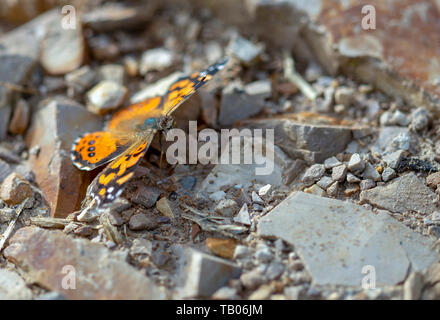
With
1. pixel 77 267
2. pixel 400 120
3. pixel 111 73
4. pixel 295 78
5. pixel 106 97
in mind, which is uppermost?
pixel 111 73

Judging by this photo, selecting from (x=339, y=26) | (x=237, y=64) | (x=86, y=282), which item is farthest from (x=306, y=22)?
(x=86, y=282)

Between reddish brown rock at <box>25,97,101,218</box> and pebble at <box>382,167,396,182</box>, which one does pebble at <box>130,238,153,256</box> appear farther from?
pebble at <box>382,167,396,182</box>

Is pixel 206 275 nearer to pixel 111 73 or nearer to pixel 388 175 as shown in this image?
pixel 388 175

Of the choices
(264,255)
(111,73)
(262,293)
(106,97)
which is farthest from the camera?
(111,73)

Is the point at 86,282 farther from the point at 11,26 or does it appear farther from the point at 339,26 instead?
the point at 11,26

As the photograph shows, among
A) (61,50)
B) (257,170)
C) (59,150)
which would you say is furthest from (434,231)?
(61,50)

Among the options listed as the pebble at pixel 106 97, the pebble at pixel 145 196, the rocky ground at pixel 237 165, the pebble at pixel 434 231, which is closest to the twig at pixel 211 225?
the rocky ground at pixel 237 165

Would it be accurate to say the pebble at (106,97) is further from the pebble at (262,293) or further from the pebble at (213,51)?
the pebble at (262,293)
